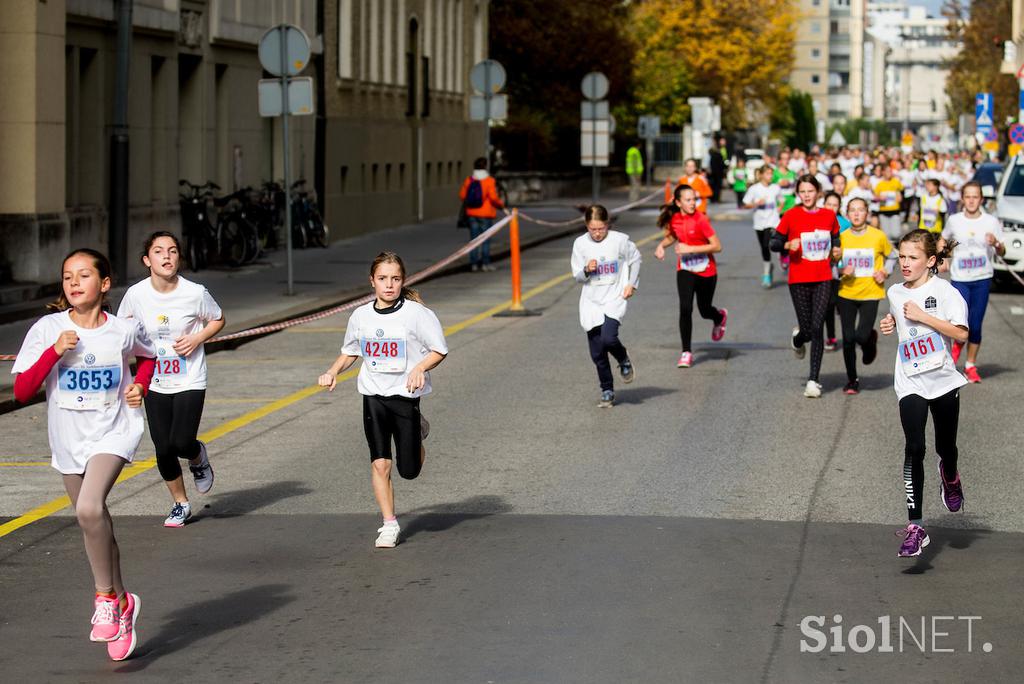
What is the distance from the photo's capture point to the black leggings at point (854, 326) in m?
14.9

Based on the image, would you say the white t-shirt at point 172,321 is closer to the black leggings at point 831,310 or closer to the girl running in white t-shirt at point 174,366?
the girl running in white t-shirt at point 174,366

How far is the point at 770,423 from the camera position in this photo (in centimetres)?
1334

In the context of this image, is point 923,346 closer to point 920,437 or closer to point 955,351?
point 955,351

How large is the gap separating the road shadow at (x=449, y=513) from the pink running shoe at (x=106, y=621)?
8.10 feet

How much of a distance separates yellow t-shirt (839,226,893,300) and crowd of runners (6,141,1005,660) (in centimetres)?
1

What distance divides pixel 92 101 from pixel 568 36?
38.2 meters

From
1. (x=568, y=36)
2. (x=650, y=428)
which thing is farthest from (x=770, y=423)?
(x=568, y=36)

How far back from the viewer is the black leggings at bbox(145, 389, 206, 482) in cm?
987

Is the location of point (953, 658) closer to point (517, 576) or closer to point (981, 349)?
point (517, 576)

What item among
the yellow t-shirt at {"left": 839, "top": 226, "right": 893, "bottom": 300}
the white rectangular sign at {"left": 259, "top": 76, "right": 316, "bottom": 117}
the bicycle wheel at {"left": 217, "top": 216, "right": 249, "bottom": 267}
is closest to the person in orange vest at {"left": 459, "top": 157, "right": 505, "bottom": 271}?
the bicycle wheel at {"left": 217, "top": 216, "right": 249, "bottom": 267}

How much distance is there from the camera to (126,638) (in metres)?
7.12

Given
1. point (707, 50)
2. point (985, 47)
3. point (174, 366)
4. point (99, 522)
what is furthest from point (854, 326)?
point (707, 50)

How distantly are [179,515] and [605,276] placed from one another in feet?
17.9

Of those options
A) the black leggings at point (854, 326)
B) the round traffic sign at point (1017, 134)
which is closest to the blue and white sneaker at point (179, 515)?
the black leggings at point (854, 326)
